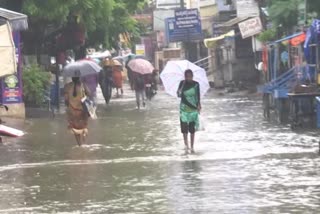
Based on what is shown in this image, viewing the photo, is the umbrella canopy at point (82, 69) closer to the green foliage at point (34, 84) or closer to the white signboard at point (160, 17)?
the green foliage at point (34, 84)

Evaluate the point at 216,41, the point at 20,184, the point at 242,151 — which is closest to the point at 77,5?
the point at 242,151

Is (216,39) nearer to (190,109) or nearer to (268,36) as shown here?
(268,36)

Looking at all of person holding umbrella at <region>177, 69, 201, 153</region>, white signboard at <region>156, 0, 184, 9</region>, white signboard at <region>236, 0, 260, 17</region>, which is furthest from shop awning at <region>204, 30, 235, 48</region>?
white signboard at <region>156, 0, 184, 9</region>

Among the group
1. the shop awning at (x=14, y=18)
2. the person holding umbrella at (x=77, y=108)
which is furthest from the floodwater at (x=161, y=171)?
the shop awning at (x=14, y=18)

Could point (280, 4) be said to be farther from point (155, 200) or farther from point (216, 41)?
point (216, 41)

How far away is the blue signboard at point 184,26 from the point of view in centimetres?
4594

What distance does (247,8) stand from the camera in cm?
3750

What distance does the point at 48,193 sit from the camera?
945cm

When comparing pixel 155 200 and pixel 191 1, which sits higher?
pixel 191 1

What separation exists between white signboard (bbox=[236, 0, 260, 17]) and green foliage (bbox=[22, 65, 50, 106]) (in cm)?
1657

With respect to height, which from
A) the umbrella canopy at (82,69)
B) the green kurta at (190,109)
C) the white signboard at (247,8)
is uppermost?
the white signboard at (247,8)

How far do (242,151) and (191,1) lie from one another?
46.8m

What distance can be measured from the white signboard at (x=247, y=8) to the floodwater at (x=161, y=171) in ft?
63.7

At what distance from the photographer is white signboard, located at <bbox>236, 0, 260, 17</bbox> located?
36.7 meters
